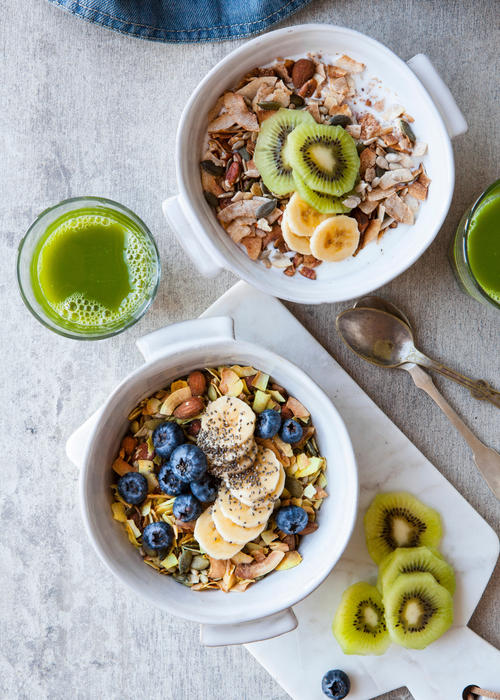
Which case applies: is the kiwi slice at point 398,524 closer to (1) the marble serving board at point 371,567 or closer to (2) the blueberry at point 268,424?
(1) the marble serving board at point 371,567

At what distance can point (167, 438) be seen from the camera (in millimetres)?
1054

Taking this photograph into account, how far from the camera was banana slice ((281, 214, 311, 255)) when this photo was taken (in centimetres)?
112

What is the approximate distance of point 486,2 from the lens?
1.27 meters

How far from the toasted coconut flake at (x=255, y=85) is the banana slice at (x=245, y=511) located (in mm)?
843

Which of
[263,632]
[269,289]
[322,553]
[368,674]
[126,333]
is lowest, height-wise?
[368,674]

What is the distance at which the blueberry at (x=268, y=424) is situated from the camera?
1.05 meters

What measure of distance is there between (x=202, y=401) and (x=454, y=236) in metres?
0.72

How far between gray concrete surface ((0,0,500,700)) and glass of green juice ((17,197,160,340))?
0.24 feet

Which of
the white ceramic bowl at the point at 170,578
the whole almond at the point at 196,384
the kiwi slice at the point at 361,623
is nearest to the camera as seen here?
the white ceramic bowl at the point at 170,578

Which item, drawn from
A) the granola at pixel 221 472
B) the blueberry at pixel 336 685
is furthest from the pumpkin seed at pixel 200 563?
the blueberry at pixel 336 685

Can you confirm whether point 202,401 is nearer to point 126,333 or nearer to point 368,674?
point 126,333

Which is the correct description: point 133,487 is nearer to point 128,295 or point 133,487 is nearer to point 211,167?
point 128,295

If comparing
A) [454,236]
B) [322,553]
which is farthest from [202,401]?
[454,236]

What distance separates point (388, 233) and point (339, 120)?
261 mm
